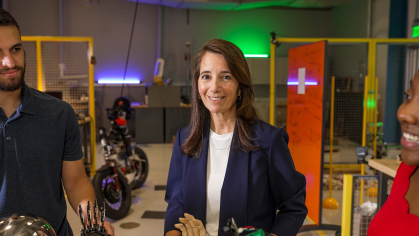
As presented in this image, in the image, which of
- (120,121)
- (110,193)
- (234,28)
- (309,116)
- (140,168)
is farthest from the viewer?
(234,28)

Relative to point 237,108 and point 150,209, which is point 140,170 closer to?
point 150,209

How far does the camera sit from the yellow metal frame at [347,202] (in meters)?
2.27

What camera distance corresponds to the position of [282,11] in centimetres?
1090

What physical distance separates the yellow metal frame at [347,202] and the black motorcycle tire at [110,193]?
8.24 feet

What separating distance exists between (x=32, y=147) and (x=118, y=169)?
9.14 ft

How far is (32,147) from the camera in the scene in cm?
134

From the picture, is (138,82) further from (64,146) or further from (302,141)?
(64,146)

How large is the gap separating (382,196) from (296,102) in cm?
153

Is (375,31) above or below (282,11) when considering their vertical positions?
below

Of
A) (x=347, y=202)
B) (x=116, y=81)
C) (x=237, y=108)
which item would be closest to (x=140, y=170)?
(x=347, y=202)

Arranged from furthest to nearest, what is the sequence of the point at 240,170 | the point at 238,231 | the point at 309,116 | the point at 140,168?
the point at 140,168
the point at 309,116
the point at 240,170
the point at 238,231

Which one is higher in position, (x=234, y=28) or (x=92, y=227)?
(x=234, y=28)

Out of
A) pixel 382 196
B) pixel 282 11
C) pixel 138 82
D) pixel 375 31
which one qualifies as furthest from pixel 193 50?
pixel 382 196

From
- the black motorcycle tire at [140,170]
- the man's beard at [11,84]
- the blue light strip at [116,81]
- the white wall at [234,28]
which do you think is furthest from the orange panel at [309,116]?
the blue light strip at [116,81]
